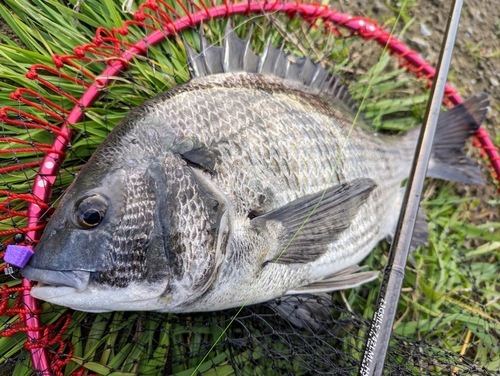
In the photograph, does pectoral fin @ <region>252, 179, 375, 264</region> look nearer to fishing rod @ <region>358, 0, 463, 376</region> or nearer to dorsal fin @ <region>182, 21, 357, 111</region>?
fishing rod @ <region>358, 0, 463, 376</region>

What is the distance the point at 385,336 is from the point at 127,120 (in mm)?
1420

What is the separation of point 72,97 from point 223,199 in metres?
1.04

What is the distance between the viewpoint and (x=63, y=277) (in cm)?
140

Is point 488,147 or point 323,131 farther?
point 488,147

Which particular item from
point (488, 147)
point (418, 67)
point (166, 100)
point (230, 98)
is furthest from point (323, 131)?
point (488, 147)

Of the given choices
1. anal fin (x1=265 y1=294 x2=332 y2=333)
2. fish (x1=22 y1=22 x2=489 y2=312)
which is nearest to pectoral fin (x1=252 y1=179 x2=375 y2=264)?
fish (x1=22 y1=22 x2=489 y2=312)

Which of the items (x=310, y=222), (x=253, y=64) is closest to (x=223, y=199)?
(x=310, y=222)

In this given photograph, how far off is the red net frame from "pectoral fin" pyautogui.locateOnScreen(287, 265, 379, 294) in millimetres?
1240

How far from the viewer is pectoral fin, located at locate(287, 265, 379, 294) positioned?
2.09 m

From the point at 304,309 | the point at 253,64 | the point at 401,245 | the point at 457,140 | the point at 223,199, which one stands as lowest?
the point at 304,309

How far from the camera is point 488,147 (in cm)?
273

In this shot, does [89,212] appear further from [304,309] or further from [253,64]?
[304,309]

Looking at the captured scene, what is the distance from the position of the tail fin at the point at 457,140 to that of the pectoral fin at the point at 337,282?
3.23ft

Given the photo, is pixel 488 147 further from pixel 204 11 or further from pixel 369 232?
pixel 204 11
